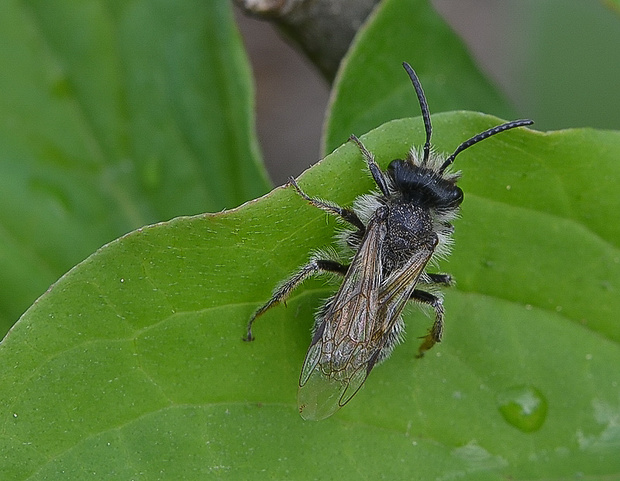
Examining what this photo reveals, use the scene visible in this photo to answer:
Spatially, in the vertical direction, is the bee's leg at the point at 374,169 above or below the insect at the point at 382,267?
above

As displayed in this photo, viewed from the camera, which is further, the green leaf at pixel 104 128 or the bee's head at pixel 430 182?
the green leaf at pixel 104 128

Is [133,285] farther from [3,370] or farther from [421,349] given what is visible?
[421,349]

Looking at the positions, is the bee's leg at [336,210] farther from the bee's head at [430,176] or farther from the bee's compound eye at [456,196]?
the bee's compound eye at [456,196]

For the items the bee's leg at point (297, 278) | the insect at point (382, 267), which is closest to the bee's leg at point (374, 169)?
the insect at point (382, 267)

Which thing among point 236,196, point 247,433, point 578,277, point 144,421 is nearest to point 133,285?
point 144,421

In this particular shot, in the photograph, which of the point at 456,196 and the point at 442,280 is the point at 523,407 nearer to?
the point at 442,280

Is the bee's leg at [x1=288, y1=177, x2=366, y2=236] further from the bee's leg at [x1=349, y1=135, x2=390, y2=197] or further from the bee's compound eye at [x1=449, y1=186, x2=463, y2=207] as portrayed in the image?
the bee's compound eye at [x1=449, y1=186, x2=463, y2=207]

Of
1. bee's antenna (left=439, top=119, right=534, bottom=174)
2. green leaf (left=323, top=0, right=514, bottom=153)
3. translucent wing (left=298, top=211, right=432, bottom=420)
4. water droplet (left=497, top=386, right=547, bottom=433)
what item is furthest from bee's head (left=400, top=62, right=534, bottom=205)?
water droplet (left=497, top=386, right=547, bottom=433)
